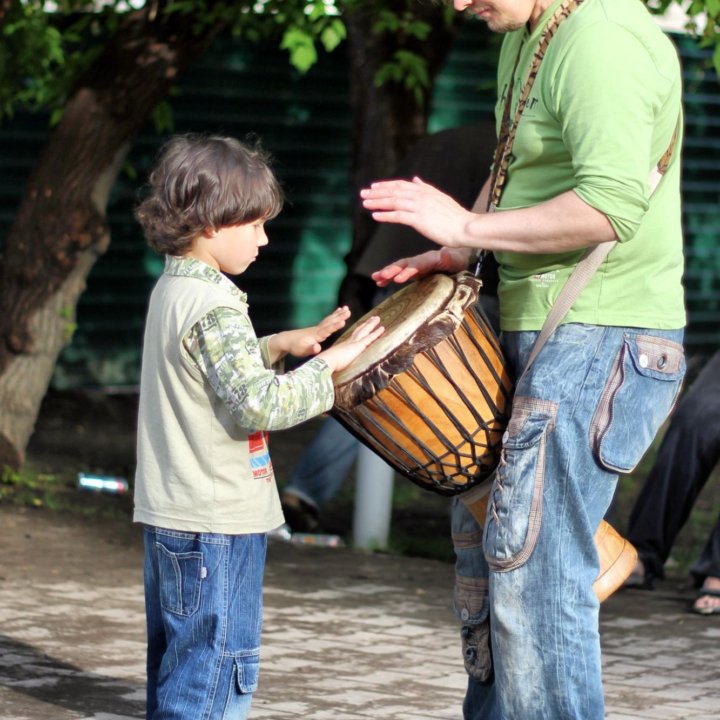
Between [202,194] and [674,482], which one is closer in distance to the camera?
[202,194]

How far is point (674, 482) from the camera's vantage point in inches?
257

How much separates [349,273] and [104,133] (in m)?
1.47

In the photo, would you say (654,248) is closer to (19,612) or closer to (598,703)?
(598,703)

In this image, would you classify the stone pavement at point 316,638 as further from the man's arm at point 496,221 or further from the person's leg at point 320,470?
the man's arm at point 496,221

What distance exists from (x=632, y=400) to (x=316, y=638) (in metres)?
2.36

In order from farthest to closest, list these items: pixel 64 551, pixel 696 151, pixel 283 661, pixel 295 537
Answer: pixel 696 151
pixel 295 537
pixel 64 551
pixel 283 661

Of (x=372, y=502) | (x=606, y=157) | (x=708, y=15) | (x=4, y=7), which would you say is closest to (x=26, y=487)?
(x=372, y=502)

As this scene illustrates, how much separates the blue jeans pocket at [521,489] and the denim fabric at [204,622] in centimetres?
56

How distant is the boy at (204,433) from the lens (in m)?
3.43

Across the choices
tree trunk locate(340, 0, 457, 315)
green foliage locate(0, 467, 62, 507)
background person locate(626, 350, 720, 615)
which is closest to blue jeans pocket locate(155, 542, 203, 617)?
background person locate(626, 350, 720, 615)

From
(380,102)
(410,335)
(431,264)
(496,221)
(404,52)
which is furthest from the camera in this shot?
(380,102)

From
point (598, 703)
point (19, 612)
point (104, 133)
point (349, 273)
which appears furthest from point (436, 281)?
point (104, 133)

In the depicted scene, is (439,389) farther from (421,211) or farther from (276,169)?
(276,169)

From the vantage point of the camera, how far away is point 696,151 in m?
14.5
